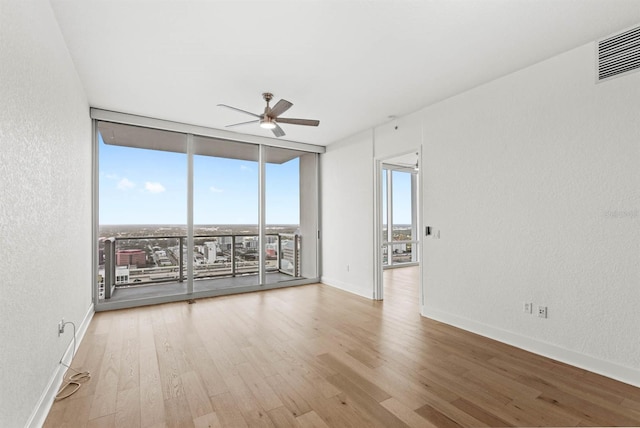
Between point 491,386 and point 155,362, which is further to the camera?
point 155,362

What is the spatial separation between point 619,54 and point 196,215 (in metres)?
5.20

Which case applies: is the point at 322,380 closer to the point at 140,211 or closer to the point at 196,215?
the point at 196,215

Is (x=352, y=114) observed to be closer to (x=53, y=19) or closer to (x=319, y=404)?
(x=53, y=19)

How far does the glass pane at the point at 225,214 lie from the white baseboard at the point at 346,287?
51.8 inches

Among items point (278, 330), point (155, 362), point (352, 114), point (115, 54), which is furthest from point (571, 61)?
point (155, 362)

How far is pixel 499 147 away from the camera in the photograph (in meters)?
3.22

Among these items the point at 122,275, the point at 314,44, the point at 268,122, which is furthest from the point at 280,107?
the point at 122,275

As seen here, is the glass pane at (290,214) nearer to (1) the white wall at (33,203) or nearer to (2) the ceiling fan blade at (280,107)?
→ (2) the ceiling fan blade at (280,107)

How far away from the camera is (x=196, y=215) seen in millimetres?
5008

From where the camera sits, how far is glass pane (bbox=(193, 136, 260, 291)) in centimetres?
507

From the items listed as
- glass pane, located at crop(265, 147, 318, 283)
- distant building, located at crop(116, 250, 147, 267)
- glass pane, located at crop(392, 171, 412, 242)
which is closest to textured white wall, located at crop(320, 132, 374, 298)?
glass pane, located at crop(265, 147, 318, 283)

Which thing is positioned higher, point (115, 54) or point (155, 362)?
point (115, 54)

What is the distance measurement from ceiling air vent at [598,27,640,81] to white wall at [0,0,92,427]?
3920mm

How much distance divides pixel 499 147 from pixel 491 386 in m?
2.25
